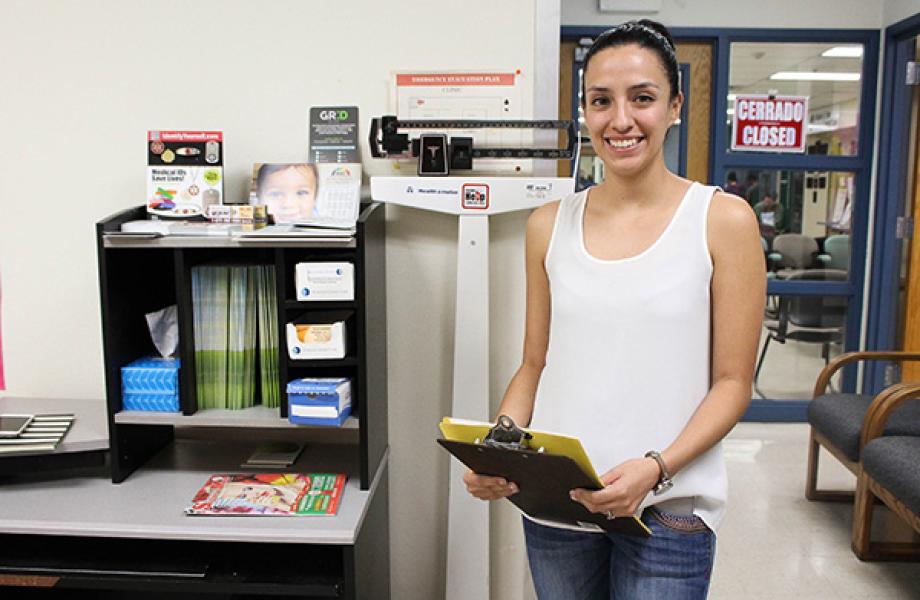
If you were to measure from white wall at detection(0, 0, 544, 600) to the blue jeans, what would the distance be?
2.51ft

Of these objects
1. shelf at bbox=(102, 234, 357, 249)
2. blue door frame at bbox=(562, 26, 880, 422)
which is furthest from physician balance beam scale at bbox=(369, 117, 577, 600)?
blue door frame at bbox=(562, 26, 880, 422)

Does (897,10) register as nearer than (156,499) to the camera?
No

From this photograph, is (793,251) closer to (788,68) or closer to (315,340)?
(788,68)

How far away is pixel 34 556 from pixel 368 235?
1.04 metres

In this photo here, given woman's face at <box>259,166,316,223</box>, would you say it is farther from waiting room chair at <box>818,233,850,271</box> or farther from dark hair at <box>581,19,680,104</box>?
waiting room chair at <box>818,233,850,271</box>

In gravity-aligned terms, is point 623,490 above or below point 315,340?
below

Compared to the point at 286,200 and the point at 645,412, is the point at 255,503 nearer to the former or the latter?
the point at 286,200

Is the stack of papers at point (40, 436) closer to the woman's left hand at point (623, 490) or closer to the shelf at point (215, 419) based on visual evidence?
the shelf at point (215, 419)

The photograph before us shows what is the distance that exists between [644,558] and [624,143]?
0.68 meters

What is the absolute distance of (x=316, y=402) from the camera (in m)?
1.72

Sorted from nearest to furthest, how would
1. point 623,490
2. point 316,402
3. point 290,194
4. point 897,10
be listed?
point 623,490
point 316,402
point 290,194
point 897,10

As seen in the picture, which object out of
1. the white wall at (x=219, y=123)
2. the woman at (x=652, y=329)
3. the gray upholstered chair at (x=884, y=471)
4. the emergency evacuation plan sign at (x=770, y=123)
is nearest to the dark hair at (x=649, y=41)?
the woman at (x=652, y=329)

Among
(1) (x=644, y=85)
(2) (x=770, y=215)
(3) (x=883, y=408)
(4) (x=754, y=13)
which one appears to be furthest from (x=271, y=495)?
(4) (x=754, y=13)

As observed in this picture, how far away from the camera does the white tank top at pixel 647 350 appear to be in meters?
1.25
